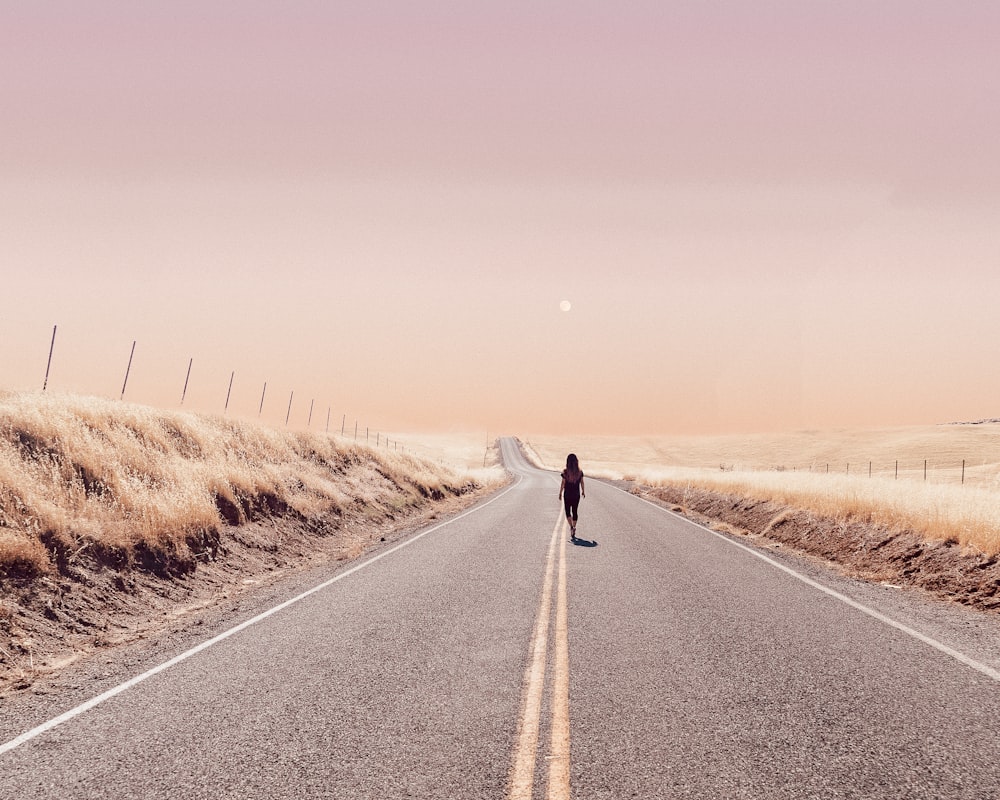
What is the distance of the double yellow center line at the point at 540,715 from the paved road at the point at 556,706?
0.8 inches

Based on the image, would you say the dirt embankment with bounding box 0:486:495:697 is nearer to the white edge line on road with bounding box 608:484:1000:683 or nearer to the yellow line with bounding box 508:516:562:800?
the yellow line with bounding box 508:516:562:800

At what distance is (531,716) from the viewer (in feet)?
15.0

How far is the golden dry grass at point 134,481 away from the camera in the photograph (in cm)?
905

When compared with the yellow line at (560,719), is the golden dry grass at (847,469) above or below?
above

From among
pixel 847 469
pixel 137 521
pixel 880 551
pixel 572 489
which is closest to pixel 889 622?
pixel 880 551

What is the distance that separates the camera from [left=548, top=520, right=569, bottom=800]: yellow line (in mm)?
3602

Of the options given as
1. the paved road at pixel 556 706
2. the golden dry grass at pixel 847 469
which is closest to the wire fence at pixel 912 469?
the golden dry grass at pixel 847 469

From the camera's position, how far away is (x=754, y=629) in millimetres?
6992

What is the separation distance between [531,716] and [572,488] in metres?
12.0

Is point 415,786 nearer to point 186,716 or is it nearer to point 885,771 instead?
point 186,716

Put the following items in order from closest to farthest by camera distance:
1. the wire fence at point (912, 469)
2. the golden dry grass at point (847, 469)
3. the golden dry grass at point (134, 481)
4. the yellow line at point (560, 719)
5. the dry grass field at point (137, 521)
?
the yellow line at point (560, 719) → the dry grass field at point (137, 521) → the golden dry grass at point (134, 481) → the golden dry grass at point (847, 469) → the wire fence at point (912, 469)

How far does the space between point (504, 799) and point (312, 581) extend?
7.56 meters

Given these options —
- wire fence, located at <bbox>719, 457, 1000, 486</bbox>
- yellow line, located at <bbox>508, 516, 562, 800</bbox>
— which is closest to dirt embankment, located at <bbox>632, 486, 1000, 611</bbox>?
yellow line, located at <bbox>508, 516, 562, 800</bbox>

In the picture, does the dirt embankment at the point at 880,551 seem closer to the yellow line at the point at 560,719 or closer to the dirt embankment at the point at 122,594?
the yellow line at the point at 560,719
